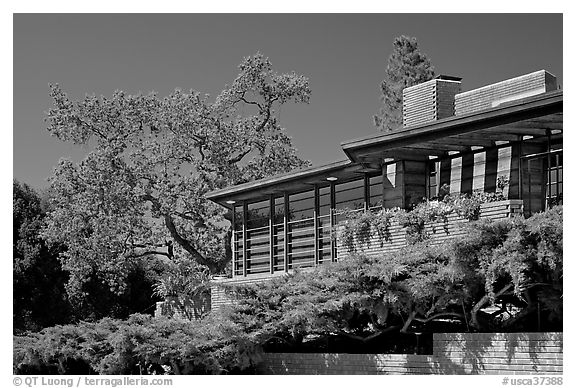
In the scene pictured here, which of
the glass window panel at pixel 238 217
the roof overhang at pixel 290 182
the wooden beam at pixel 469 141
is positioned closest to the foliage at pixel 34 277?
the glass window panel at pixel 238 217

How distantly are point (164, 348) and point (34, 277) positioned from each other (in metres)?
19.8

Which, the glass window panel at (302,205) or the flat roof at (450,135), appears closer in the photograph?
the flat roof at (450,135)

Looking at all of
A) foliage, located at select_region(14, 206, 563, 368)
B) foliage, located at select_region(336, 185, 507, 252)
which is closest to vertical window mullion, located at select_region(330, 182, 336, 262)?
foliage, located at select_region(336, 185, 507, 252)

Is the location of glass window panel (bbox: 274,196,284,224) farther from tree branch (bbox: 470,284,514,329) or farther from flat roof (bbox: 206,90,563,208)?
tree branch (bbox: 470,284,514,329)

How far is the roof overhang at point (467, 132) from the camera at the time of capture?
618 inches

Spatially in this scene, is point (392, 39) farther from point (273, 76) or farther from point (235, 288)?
point (235, 288)

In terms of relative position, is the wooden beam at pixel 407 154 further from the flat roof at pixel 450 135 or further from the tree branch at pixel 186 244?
the tree branch at pixel 186 244

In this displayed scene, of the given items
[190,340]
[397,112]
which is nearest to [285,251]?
[190,340]

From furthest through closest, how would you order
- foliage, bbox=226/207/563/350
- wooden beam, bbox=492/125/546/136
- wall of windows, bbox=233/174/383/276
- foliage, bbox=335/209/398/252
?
wall of windows, bbox=233/174/383/276 → foliage, bbox=335/209/398/252 → wooden beam, bbox=492/125/546/136 → foliage, bbox=226/207/563/350

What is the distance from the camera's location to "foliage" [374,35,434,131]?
44.3 m

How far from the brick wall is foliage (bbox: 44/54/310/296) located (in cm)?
1352

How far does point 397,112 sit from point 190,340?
94.6 ft

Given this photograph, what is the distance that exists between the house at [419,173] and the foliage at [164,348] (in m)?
3.59

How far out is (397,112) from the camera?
145ft
